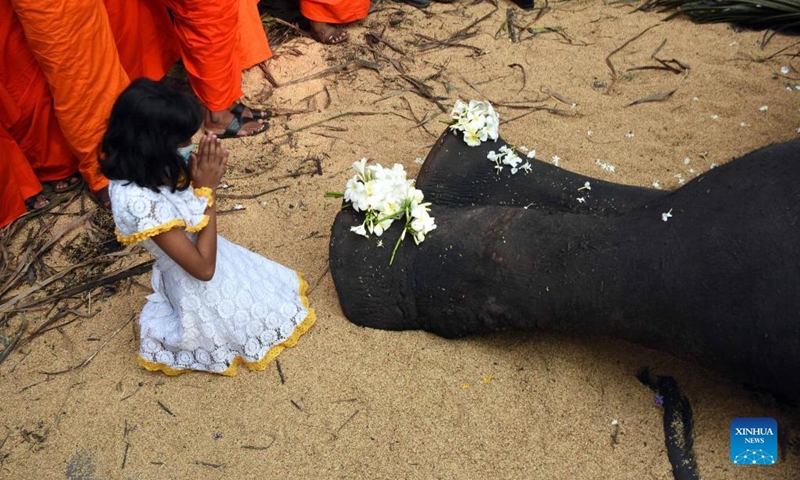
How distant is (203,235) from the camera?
2264mm

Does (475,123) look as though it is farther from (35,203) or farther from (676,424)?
(35,203)

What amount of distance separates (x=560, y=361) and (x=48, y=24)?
2.56m

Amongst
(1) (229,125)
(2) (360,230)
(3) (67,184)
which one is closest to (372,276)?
(2) (360,230)

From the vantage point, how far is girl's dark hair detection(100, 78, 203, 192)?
6.73 feet

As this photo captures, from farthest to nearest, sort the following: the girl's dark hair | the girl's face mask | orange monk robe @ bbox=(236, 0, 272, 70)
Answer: orange monk robe @ bbox=(236, 0, 272, 70), the girl's face mask, the girl's dark hair

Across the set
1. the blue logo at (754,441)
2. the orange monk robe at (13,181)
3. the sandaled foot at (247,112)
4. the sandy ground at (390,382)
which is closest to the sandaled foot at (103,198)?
the orange monk robe at (13,181)

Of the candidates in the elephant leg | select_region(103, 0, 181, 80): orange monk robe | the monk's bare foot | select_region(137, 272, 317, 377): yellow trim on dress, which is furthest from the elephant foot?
select_region(103, 0, 181, 80): orange monk robe

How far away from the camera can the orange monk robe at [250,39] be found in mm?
3992

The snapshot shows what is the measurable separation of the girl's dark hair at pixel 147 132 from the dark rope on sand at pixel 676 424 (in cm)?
172


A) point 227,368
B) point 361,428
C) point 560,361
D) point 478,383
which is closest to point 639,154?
point 560,361

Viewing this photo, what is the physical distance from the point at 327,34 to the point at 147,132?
249 centimetres

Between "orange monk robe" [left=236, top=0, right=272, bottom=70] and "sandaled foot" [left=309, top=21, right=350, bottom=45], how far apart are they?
39 cm

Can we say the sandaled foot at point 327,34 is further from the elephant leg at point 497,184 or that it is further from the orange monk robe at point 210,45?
the elephant leg at point 497,184

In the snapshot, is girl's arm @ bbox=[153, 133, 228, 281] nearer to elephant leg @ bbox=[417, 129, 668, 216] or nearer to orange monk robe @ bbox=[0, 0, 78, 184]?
elephant leg @ bbox=[417, 129, 668, 216]
